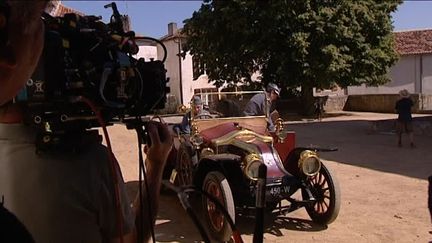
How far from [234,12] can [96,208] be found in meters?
24.0

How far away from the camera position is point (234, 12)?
2522cm

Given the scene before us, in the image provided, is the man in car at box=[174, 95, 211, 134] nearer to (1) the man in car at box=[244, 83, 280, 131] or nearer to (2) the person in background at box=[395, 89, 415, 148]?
(1) the man in car at box=[244, 83, 280, 131]

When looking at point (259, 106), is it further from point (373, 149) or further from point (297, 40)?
point (297, 40)

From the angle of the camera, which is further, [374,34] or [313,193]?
[374,34]

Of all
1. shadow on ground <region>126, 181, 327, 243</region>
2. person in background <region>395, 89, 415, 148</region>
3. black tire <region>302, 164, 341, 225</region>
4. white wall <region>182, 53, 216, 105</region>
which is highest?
white wall <region>182, 53, 216, 105</region>

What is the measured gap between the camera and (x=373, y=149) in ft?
46.2

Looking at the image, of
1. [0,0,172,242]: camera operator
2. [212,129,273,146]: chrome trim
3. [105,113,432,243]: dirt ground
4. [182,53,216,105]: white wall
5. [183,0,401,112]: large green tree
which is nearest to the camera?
[0,0,172,242]: camera operator

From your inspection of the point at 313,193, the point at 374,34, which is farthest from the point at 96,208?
the point at 374,34

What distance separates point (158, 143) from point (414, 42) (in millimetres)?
44063

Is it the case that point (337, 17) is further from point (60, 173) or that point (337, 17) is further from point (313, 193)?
point (60, 173)

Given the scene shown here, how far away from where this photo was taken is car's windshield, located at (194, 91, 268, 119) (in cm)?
793

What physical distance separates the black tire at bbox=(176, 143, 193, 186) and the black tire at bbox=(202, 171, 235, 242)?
88 cm

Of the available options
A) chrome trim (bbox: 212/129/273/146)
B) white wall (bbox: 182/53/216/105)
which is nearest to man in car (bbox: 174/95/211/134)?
chrome trim (bbox: 212/129/273/146)

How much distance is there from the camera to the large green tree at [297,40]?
2450 cm
